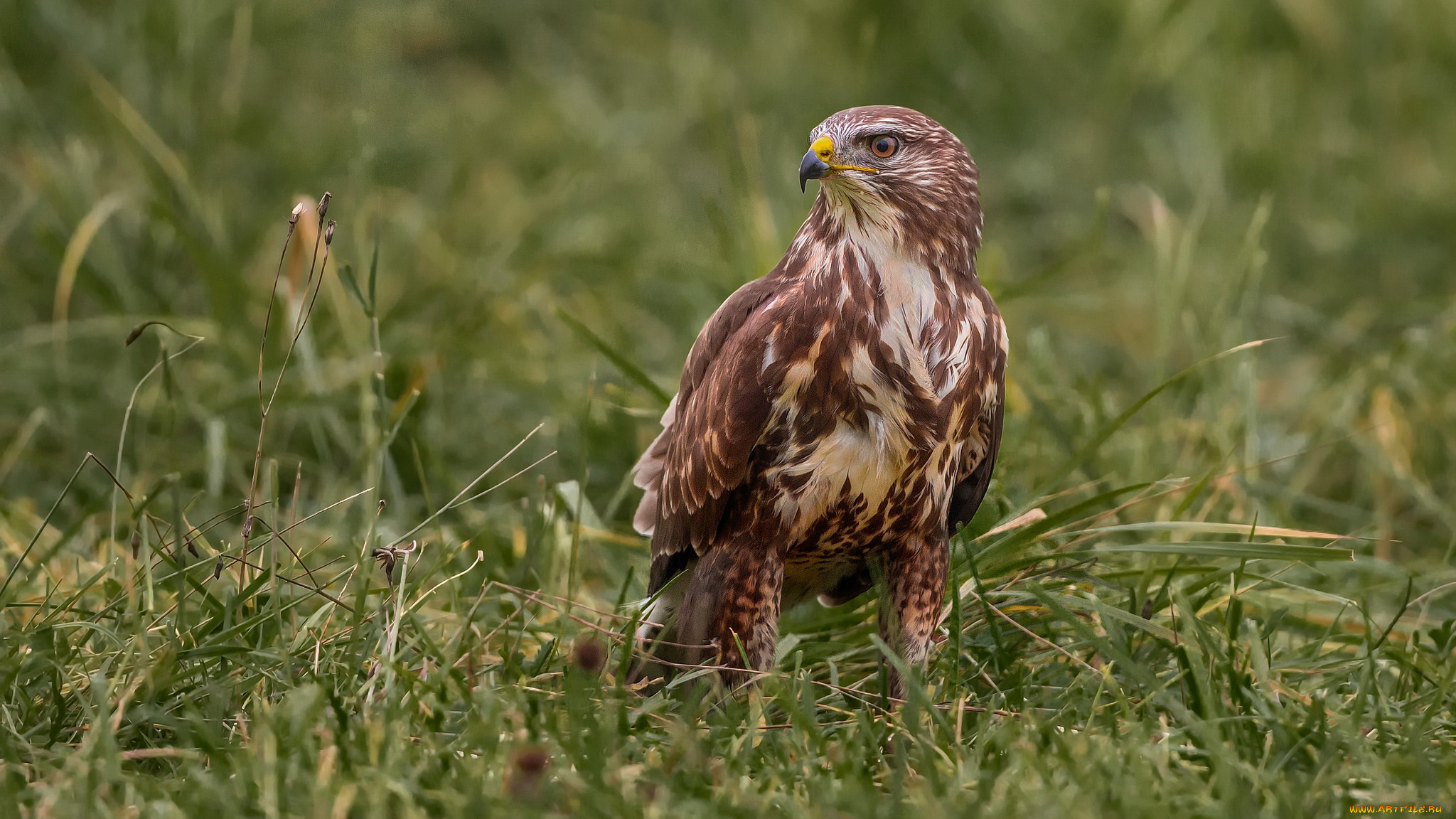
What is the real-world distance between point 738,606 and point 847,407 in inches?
20.6

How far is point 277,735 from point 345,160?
474cm

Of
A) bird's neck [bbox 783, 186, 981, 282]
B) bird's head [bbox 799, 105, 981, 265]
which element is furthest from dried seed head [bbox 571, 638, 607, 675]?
bird's head [bbox 799, 105, 981, 265]

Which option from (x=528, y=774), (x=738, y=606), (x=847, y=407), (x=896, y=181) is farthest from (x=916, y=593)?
(x=528, y=774)

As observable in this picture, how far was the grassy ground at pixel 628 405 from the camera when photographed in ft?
9.07

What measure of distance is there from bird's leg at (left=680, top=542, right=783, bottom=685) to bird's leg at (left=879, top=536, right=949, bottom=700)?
286mm

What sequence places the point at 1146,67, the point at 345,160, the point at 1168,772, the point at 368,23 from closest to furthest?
1. the point at 1168,772
2. the point at 345,160
3. the point at 1146,67
4. the point at 368,23

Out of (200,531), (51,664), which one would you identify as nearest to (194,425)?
(200,531)

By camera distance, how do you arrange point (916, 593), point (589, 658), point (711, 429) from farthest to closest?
point (916, 593), point (711, 429), point (589, 658)

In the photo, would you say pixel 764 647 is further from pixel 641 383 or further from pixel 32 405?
pixel 32 405

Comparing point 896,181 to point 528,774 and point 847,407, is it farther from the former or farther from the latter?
point 528,774

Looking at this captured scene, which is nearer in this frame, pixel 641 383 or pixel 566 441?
pixel 641 383

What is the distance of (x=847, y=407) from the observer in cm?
300

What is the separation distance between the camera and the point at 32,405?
5.15 meters

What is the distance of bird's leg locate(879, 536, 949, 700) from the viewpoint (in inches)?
128
